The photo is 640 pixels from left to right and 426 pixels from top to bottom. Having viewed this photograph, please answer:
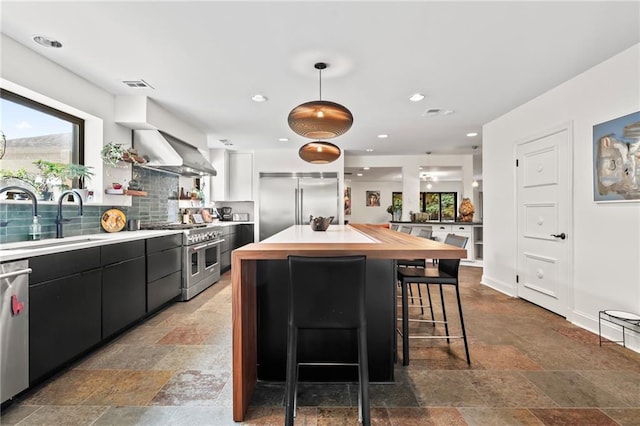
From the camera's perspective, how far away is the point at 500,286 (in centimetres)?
438

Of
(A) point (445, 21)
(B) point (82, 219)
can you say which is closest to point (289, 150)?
(B) point (82, 219)

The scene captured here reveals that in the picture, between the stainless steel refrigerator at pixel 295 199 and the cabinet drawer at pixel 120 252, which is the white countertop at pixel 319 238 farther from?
the stainless steel refrigerator at pixel 295 199

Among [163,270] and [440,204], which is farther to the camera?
[440,204]

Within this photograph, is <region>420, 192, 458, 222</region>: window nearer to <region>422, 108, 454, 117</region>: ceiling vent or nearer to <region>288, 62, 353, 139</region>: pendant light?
<region>422, 108, 454, 117</region>: ceiling vent

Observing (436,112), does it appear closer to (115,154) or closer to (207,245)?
(207,245)

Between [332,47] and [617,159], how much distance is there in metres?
2.59

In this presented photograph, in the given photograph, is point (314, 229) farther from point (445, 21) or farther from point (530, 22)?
point (530, 22)

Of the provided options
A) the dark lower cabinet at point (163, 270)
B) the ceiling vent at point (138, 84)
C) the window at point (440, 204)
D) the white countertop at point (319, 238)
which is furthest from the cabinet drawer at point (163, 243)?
the window at point (440, 204)

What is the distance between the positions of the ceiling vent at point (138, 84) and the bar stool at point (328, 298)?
9.28 feet

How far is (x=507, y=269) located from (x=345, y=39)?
3.66 m

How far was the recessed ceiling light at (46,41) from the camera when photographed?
238 cm

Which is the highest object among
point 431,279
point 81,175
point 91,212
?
point 81,175

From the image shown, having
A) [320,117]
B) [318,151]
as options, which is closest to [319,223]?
[318,151]

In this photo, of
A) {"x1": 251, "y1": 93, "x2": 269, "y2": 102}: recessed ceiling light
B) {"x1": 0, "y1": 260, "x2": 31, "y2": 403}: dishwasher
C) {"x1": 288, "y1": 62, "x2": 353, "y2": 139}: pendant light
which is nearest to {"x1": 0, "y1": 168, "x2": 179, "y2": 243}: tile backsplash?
{"x1": 0, "y1": 260, "x2": 31, "y2": 403}: dishwasher
